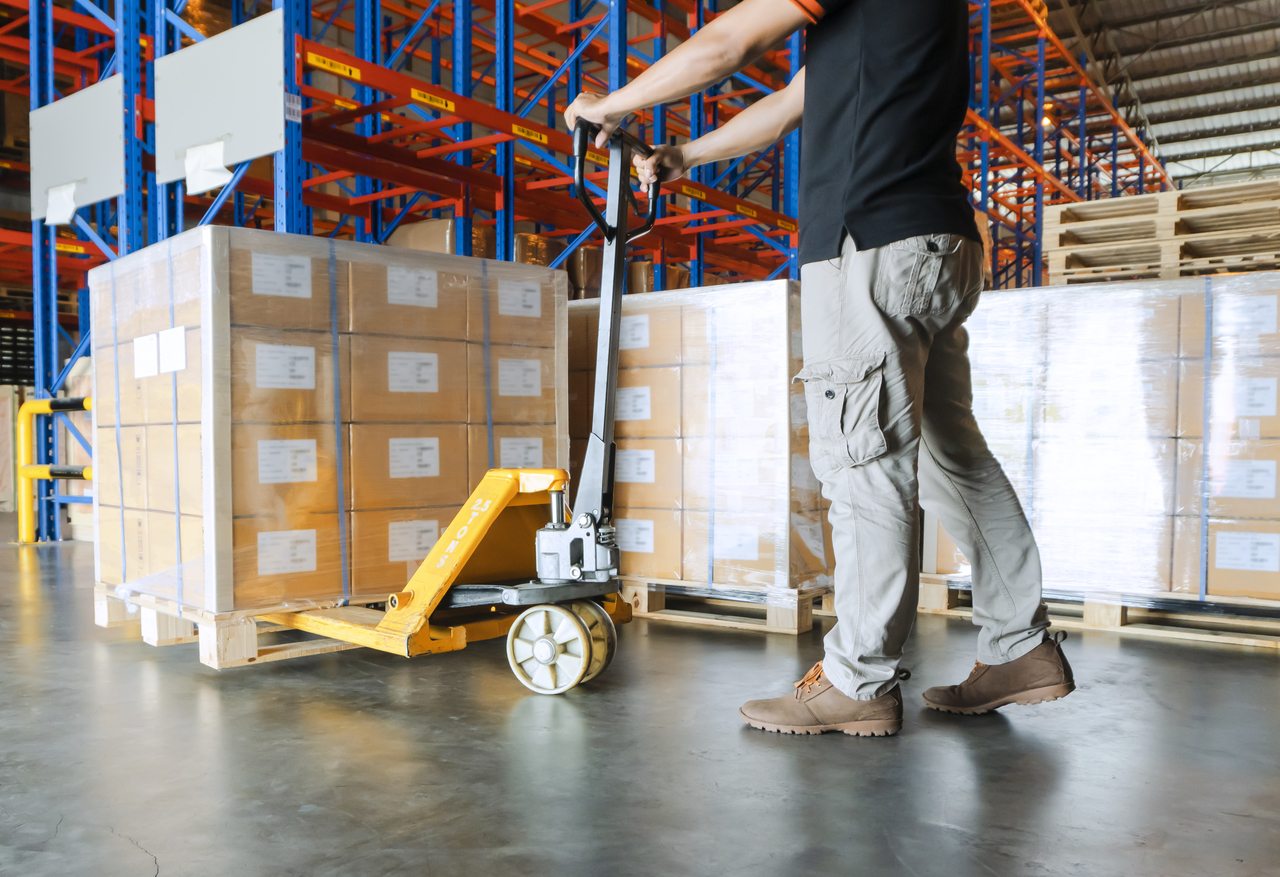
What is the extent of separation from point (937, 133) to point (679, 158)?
785 millimetres

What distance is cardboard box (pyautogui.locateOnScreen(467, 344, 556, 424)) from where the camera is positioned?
3816 millimetres

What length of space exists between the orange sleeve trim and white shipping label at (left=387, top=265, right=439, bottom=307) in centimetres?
194

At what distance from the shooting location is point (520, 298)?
13.1 ft

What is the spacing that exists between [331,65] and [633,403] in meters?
2.52

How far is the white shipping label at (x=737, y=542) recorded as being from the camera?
157 inches

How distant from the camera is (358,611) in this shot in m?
3.29

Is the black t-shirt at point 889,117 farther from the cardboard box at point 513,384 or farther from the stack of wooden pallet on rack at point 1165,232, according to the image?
the stack of wooden pallet on rack at point 1165,232

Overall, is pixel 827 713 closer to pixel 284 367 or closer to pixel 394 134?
pixel 284 367

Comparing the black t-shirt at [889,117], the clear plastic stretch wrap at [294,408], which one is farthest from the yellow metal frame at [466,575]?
the black t-shirt at [889,117]

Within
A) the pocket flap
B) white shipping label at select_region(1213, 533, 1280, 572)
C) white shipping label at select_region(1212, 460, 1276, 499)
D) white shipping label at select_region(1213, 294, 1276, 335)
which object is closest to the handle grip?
the pocket flap

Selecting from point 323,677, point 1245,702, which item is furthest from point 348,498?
point 1245,702

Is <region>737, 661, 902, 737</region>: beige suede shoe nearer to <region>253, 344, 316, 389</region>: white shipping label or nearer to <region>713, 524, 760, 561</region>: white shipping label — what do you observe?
<region>713, 524, 760, 561</region>: white shipping label

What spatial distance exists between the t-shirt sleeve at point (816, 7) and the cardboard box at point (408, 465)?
2119mm

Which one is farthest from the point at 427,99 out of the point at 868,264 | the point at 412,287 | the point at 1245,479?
the point at 1245,479
